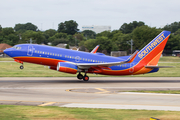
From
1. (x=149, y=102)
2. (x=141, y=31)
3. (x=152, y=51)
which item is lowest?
(x=149, y=102)

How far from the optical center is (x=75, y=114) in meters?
14.9

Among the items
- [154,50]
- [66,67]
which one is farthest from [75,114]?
[154,50]

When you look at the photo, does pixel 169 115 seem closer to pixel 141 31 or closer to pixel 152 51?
pixel 152 51

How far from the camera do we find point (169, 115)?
14.9 metres

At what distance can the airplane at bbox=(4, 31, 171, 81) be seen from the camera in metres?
33.0

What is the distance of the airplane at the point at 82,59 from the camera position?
32969 millimetres

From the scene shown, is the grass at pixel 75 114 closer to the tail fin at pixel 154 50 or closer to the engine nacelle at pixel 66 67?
the engine nacelle at pixel 66 67

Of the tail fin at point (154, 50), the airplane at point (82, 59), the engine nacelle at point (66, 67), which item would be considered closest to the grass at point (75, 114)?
the engine nacelle at point (66, 67)

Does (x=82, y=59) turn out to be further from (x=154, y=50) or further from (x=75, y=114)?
(x=75, y=114)

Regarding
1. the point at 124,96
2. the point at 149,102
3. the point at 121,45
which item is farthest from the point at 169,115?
the point at 121,45

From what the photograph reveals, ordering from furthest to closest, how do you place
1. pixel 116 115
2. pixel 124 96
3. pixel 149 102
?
1. pixel 124 96
2. pixel 149 102
3. pixel 116 115

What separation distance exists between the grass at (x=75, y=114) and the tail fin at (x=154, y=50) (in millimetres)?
20853

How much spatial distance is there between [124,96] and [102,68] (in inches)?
508

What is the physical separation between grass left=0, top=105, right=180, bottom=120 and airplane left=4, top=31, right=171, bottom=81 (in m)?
15.9
